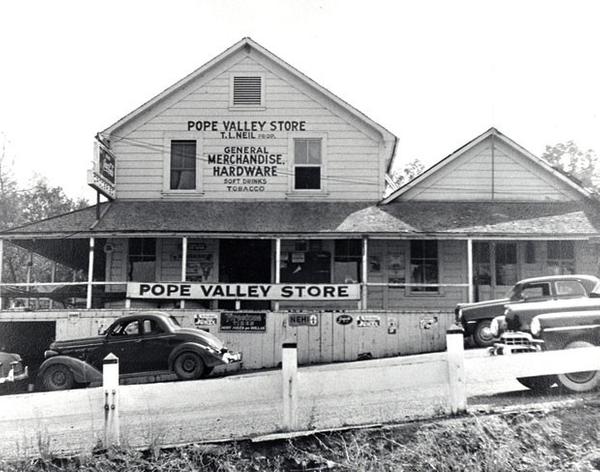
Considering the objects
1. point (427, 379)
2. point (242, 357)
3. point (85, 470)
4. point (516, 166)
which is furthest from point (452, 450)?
point (516, 166)

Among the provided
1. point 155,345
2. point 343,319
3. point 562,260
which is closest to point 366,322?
point 343,319

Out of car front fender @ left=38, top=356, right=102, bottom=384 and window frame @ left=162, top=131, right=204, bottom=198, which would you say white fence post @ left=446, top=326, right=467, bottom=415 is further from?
window frame @ left=162, top=131, right=204, bottom=198

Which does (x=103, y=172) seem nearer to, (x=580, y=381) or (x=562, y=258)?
(x=562, y=258)

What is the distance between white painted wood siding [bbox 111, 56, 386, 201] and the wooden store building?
0.10 feet

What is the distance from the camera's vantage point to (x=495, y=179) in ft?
64.4

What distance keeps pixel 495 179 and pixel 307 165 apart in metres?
5.43

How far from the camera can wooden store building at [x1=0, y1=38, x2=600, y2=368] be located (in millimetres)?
18453

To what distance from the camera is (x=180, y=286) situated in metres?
17.3

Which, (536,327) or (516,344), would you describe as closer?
(536,327)

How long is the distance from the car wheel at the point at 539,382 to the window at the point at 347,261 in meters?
10.2

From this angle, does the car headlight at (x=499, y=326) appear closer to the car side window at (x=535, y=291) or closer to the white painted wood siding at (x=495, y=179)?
the car side window at (x=535, y=291)

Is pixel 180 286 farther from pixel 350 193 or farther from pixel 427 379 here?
pixel 427 379

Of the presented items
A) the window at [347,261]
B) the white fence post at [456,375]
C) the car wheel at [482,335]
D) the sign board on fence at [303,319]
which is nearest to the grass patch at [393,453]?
the white fence post at [456,375]

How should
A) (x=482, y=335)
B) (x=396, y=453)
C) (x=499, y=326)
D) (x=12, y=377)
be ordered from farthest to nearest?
(x=482, y=335) < (x=12, y=377) < (x=499, y=326) < (x=396, y=453)
